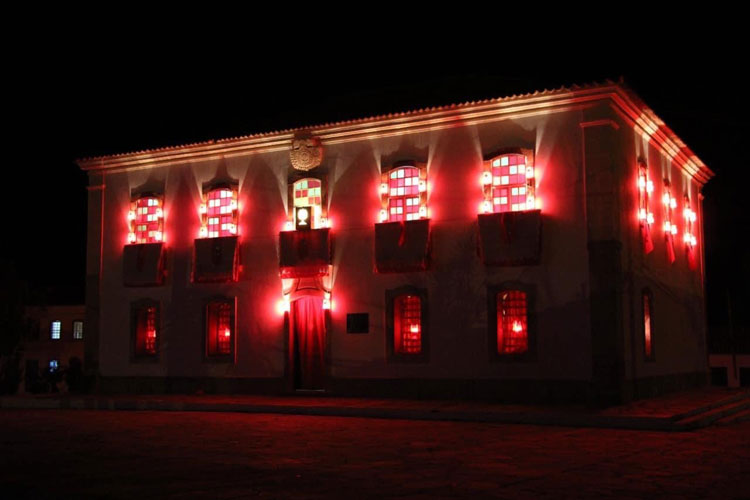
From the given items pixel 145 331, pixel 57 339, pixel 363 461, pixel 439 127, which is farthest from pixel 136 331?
pixel 57 339

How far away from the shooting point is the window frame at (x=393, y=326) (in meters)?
21.2

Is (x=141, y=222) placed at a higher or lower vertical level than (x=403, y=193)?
lower

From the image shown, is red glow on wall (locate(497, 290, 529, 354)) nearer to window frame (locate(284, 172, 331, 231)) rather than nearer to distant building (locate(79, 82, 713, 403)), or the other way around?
distant building (locate(79, 82, 713, 403))

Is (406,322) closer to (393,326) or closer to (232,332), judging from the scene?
(393,326)

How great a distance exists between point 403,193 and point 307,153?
2.88m

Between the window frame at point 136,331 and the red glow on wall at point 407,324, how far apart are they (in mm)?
7231

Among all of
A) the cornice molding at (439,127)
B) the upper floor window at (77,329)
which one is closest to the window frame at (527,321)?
the cornice molding at (439,127)

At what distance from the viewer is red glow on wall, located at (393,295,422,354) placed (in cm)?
2145

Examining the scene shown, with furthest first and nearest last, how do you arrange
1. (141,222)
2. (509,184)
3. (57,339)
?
1. (57,339)
2. (141,222)
3. (509,184)

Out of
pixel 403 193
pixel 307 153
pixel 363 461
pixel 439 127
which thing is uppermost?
pixel 439 127

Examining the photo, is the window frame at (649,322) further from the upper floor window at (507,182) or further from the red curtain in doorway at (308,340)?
the red curtain in doorway at (308,340)

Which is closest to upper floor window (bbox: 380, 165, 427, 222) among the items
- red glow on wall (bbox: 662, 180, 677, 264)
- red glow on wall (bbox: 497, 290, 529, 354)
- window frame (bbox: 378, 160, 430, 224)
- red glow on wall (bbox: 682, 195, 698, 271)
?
window frame (bbox: 378, 160, 430, 224)

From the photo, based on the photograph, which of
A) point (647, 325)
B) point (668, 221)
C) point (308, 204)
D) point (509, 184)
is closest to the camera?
point (509, 184)

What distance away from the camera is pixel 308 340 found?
2295cm
